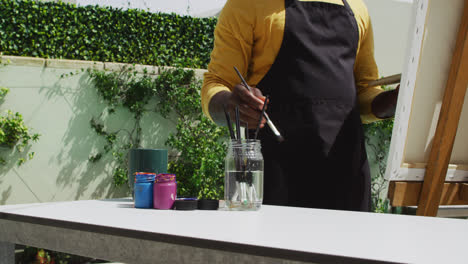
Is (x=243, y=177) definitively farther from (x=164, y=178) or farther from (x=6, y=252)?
(x=6, y=252)

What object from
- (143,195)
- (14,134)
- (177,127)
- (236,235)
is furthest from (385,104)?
(14,134)

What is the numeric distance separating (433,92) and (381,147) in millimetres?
4368

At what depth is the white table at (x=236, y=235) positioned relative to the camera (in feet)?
2.14

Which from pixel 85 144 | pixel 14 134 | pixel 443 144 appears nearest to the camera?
pixel 443 144

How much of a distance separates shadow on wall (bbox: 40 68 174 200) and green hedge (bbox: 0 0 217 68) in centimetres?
40

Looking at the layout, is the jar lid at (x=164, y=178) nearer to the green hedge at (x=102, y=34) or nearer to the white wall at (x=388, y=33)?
the green hedge at (x=102, y=34)

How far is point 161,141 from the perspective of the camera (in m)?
5.07

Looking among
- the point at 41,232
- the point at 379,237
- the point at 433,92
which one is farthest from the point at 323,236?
the point at 433,92

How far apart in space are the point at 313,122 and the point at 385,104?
0.90 ft

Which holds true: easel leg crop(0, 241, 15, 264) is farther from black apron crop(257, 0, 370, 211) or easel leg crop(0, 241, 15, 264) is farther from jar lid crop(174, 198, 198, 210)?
black apron crop(257, 0, 370, 211)

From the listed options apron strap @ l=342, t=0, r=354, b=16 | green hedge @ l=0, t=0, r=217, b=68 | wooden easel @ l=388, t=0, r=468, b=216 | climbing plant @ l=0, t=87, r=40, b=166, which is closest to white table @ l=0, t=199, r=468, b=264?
wooden easel @ l=388, t=0, r=468, b=216

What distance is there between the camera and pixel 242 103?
4.05ft

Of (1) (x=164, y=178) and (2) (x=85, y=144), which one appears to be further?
(2) (x=85, y=144)

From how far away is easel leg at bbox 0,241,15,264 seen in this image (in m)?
1.08
